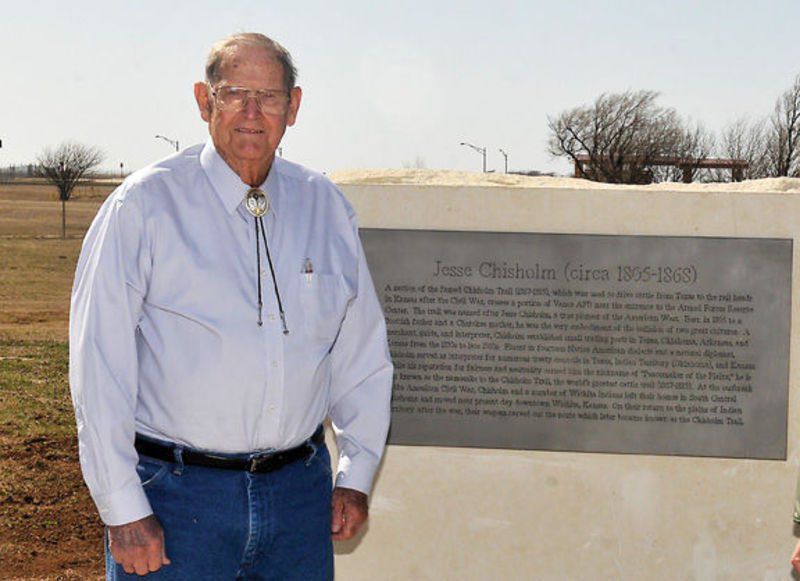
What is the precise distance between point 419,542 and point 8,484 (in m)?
3.50

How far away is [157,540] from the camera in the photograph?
9.14ft

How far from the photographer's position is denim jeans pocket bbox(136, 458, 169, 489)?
286cm

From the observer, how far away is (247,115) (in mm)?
2912

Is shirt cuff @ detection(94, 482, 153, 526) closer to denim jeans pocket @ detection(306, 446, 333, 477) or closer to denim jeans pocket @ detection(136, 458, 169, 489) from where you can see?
denim jeans pocket @ detection(136, 458, 169, 489)

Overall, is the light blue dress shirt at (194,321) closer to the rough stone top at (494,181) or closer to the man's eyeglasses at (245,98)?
the man's eyeglasses at (245,98)

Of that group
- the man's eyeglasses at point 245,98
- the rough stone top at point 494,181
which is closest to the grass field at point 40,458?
the rough stone top at point 494,181

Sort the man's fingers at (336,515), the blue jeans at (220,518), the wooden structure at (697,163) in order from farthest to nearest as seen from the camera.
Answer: the wooden structure at (697,163), the man's fingers at (336,515), the blue jeans at (220,518)

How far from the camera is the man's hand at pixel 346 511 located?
3156mm

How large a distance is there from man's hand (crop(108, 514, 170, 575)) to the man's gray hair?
42.6 inches

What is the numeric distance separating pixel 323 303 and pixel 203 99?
0.60 meters

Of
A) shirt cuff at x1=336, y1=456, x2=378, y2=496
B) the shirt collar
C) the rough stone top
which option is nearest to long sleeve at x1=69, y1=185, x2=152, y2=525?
the shirt collar

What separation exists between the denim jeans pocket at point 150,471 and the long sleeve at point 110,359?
83mm

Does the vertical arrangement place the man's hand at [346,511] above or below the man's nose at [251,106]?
below

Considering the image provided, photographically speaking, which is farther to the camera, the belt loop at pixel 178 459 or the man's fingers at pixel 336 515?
the man's fingers at pixel 336 515
